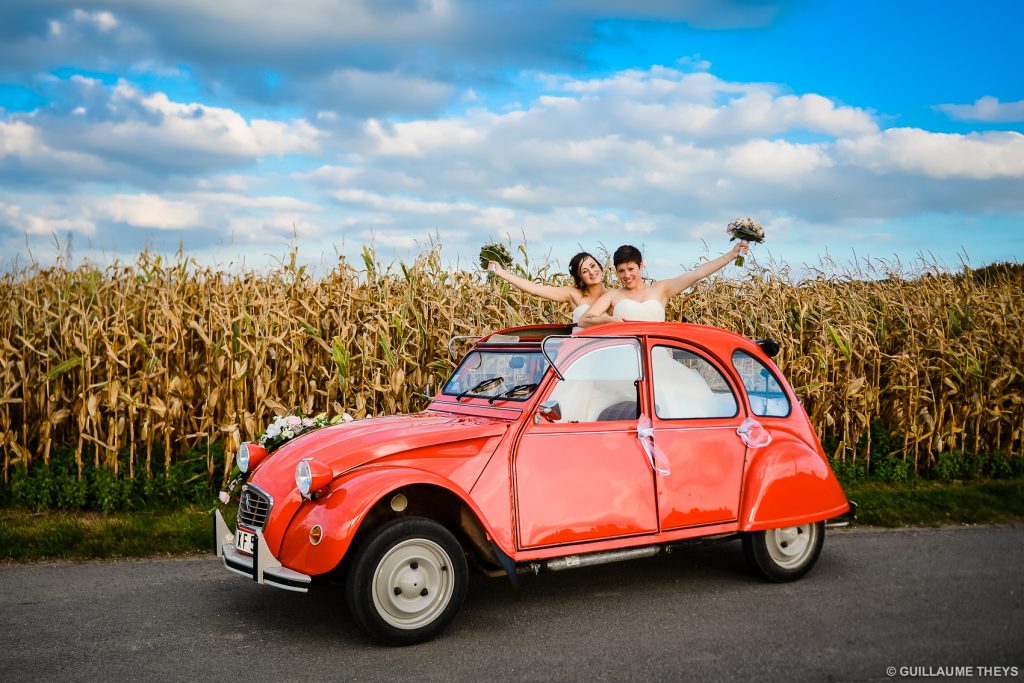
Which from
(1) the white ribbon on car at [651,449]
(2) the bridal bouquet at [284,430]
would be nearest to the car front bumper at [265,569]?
(2) the bridal bouquet at [284,430]

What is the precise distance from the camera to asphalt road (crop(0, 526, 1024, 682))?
4.52 metres

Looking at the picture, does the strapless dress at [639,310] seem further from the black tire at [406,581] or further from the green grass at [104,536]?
the green grass at [104,536]

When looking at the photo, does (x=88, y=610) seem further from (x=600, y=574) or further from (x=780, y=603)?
(x=780, y=603)

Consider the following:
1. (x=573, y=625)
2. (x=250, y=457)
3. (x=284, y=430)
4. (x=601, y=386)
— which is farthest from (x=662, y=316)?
(x=250, y=457)

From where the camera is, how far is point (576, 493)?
5.26 metres

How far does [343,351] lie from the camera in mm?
9047

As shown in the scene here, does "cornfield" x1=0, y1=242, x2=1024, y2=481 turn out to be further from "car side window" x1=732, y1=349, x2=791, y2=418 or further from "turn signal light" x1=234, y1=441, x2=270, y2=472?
"car side window" x1=732, y1=349, x2=791, y2=418

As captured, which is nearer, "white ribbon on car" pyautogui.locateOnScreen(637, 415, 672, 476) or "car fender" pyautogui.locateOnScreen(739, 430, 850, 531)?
"white ribbon on car" pyautogui.locateOnScreen(637, 415, 672, 476)

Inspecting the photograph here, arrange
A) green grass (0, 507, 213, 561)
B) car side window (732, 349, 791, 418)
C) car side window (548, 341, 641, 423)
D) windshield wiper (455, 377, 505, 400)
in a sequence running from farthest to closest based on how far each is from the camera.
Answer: green grass (0, 507, 213, 561) < car side window (732, 349, 791, 418) < windshield wiper (455, 377, 505, 400) < car side window (548, 341, 641, 423)

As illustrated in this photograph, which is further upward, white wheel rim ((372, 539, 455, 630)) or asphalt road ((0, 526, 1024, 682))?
white wheel rim ((372, 539, 455, 630))

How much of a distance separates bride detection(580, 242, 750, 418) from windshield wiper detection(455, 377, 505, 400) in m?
0.77

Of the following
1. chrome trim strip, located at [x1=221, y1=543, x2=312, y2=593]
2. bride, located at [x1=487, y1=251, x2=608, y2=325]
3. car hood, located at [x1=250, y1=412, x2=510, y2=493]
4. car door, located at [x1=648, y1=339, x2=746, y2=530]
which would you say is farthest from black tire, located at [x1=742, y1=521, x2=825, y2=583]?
chrome trim strip, located at [x1=221, y1=543, x2=312, y2=593]

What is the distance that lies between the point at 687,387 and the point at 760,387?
69 centimetres

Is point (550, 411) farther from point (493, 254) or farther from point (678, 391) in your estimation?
point (493, 254)
